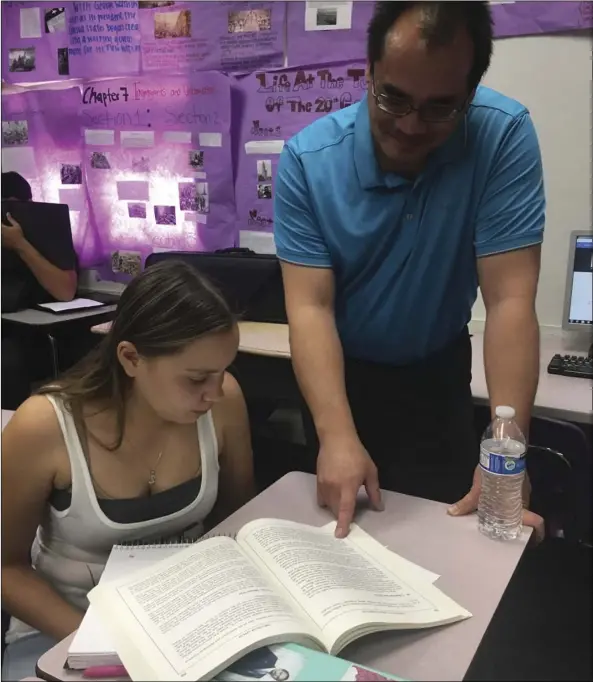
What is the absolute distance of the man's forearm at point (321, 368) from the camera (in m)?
0.78

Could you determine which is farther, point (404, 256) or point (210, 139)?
point (210, 139)

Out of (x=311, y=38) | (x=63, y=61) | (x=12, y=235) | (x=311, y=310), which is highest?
(x=311, y=38)

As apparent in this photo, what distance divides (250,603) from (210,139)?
1.49 metres

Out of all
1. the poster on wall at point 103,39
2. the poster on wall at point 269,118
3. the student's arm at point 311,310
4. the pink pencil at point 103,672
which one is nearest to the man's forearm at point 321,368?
the student's arm at point 311,310

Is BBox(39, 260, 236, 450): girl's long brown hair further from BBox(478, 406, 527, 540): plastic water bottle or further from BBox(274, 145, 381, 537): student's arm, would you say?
BBox(478, 406, 527, 540): plastic water bottle

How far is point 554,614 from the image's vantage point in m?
0.54

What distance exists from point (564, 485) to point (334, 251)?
2.51 feet

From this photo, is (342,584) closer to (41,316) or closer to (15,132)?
(41,316)

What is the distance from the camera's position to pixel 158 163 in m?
1.41

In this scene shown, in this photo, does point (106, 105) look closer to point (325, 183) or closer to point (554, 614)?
point (325, 183)

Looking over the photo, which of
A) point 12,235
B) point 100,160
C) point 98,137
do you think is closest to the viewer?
point 12,235

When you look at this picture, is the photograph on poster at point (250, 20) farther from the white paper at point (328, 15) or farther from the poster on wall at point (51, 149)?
the poster on wall at point (51, 149)

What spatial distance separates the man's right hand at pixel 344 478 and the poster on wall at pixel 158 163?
20.0 inches

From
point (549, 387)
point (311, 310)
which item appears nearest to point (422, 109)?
point (311, 310)
